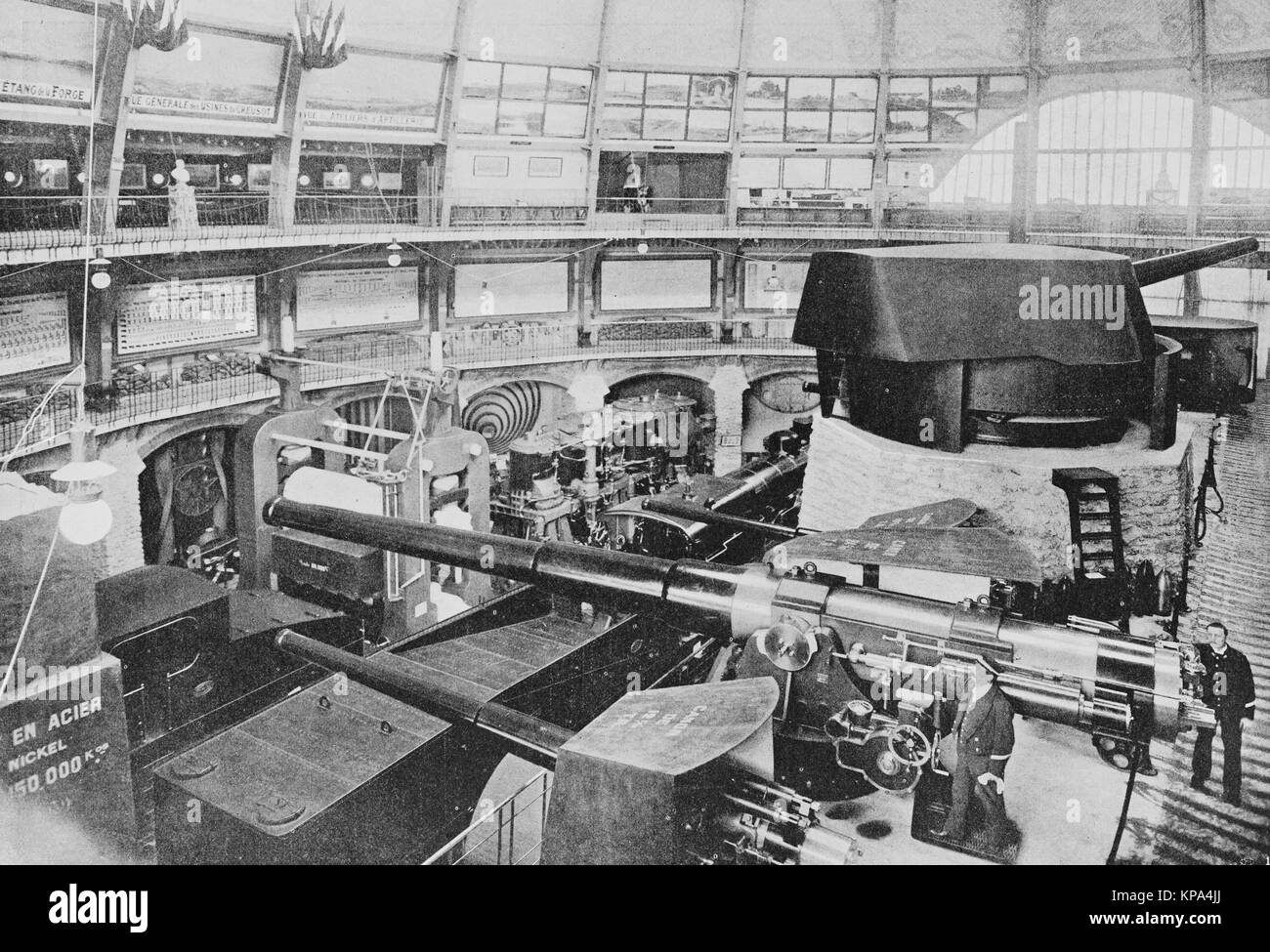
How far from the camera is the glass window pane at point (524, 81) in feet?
57.5

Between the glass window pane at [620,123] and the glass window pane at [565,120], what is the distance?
43 centimetres

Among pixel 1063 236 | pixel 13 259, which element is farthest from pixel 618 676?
pixel 1063 236

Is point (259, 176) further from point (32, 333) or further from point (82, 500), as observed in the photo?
point (82, 500)

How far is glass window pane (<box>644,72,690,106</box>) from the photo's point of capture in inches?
737

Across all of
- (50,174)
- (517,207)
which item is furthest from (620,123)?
(50,174)

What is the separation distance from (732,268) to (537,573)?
53.8 feet

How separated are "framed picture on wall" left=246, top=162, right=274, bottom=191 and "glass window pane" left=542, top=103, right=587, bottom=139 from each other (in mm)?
5565

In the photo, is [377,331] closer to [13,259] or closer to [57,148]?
[57,148]

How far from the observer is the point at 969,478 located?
8.19 m

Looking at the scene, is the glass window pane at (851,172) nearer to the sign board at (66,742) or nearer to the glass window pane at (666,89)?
the glass window pane at (666,89)

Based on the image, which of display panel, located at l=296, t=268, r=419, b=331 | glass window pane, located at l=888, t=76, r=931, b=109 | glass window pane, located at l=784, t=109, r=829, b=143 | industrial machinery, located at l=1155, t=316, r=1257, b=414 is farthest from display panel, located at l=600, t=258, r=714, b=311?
industrial machinery, located at l=1155, t=316, r=1257, b=414

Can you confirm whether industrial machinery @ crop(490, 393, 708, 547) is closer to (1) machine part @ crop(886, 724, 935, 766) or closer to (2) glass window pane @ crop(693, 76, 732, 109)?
(2) glass window pane @ crop(693, 76, 732, 109)

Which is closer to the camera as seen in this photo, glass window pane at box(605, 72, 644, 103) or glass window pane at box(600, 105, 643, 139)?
glass window pane at box(605, 72, 644, 103)

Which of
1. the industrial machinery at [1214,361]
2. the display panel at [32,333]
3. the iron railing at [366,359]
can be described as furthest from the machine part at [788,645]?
the display panel at [32,333]
